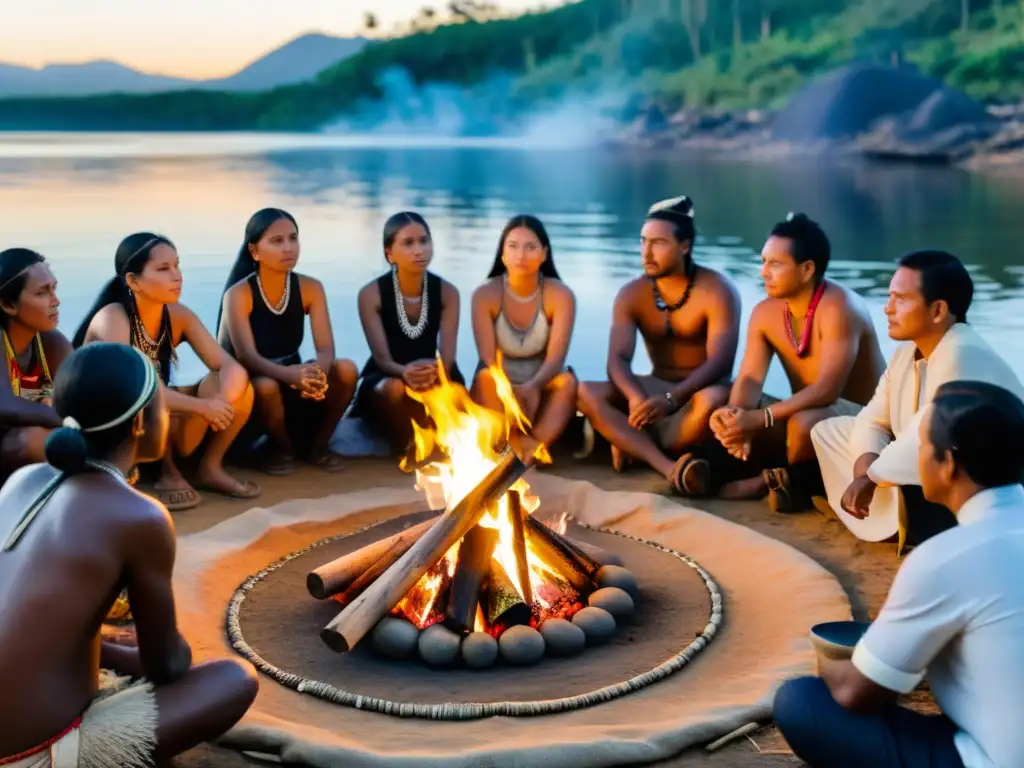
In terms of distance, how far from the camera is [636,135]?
5244 cm

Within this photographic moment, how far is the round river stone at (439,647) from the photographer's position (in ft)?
13.1

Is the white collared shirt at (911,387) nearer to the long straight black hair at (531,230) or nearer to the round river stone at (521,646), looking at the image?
the round river stone at (521,646)

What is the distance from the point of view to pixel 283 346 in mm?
6254

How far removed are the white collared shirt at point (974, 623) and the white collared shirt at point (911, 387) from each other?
173 cm

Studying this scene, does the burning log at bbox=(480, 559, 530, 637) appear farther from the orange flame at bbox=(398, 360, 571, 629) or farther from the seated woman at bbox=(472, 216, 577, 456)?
the seated woman at bbox=(472, 216, 577, 456)

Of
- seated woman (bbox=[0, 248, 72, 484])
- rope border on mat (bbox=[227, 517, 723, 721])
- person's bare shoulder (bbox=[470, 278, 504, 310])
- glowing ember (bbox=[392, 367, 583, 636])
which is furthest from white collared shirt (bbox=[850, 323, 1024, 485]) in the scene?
seated woman (bbox=[0, 248, 72, 484])

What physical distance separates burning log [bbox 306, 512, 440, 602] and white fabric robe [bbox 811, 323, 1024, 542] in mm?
1834

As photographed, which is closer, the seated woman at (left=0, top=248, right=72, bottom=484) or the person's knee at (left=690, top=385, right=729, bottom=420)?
the seated woman at (left=0, top=248, right=72, bottom=484)

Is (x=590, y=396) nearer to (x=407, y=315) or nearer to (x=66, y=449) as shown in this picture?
(x=407, y=315)

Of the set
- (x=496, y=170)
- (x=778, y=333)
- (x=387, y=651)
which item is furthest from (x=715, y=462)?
(x=496, y=170)

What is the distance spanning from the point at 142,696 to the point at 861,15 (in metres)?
50.9

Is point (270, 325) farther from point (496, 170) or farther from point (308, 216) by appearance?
point (496, 170)

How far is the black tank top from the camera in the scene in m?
6.40

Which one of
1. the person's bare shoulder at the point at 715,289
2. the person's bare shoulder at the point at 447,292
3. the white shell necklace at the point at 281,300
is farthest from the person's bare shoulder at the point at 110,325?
the person's bare shoulder at the point at 715,289
